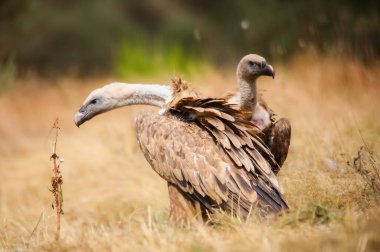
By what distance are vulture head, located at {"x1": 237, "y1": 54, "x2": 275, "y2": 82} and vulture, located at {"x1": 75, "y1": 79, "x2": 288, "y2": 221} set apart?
0.41m

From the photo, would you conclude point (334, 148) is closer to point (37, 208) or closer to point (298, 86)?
point (37, 208)

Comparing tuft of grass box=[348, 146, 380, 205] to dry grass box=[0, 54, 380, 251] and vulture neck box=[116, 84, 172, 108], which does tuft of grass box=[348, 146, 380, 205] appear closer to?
dry grass box=[0, 54, 380, 251]

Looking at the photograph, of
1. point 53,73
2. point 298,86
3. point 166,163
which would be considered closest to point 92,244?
point 166,163

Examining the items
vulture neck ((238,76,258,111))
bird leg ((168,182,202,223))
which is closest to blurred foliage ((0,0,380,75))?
vulture neck ((238,76,258,111))

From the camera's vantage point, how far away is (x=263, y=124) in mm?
5141

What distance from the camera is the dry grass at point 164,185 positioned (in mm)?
3998

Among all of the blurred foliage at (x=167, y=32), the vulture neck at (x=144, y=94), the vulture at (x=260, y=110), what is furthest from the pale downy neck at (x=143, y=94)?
the blurred foliage at (x=167, y=32)

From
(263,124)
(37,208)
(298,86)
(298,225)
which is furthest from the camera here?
(298,86)

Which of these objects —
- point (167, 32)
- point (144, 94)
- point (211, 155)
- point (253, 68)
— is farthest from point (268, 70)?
point (167, 32)

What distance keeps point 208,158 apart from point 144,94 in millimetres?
1156

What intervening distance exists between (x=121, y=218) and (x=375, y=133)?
2424 millimetres

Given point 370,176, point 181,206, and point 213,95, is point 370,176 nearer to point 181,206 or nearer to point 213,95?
point 181,206

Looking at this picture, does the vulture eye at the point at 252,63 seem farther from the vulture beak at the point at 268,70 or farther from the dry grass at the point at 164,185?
the dry grass at the point at 164,185

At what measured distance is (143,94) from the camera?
547cm
